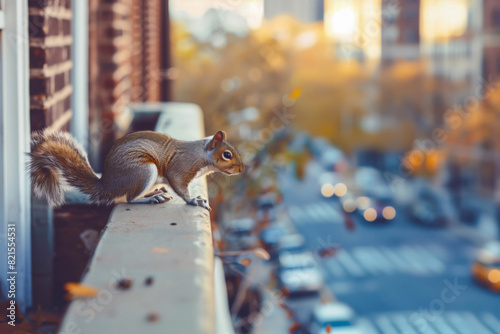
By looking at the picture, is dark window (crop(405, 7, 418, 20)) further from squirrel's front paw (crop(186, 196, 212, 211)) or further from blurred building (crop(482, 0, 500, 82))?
squirrel's front paw (crop(186, 196, 212, 211))

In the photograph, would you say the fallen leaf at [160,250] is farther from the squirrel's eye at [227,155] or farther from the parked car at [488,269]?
the parked car at [488,269]

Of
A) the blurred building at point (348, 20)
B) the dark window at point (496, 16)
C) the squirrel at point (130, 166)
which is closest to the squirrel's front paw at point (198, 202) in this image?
the squirrel at point (130, 166)

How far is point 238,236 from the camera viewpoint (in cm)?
598

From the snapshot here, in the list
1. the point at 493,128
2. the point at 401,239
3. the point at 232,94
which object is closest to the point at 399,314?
the point at 232,94

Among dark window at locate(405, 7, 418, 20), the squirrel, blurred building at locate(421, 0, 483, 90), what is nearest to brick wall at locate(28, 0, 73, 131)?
the squirrel

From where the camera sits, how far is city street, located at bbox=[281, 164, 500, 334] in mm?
16500

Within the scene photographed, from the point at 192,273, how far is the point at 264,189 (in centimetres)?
454

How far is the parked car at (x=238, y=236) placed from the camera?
5479 mm

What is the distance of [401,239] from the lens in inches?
1009

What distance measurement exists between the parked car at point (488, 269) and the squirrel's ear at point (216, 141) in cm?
1833

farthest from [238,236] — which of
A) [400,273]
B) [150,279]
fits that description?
[400,273]

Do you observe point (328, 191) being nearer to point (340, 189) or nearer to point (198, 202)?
point (340, 189)

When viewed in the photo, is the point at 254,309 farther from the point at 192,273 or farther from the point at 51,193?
the point at 192,273

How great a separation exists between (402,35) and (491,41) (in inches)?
213
